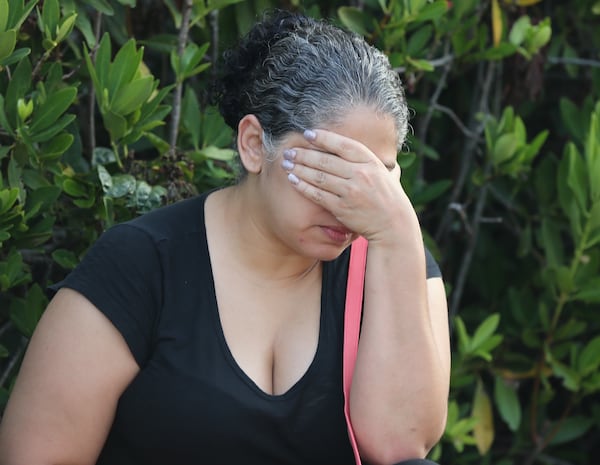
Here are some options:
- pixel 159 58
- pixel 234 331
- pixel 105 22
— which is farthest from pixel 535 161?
pixel 234 331

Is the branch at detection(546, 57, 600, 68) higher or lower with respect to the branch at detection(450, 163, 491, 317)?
higher

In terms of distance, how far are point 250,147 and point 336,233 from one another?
0.96 feet

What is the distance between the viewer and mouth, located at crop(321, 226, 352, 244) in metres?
2.44

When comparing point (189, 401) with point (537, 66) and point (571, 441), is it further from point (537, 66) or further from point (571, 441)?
point (571, 441)

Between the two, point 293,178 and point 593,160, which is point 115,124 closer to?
point 293,178

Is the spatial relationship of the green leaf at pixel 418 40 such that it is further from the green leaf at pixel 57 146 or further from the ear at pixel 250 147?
the green leaf at pixel 57 146

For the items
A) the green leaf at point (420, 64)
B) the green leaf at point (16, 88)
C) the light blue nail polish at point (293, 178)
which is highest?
the green leaf at point (16, 88)

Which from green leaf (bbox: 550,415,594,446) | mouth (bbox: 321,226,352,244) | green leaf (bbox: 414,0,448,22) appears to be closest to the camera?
mouth (bbox: 321,226,352,244)

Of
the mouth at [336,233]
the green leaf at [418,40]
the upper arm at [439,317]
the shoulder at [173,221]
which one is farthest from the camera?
the green leaf at [418,40]

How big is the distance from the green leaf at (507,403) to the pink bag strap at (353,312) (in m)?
1.41

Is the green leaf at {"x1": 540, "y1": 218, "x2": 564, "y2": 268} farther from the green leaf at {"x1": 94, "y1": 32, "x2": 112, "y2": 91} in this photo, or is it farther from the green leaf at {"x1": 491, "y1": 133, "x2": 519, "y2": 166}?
the green leaf at {"x1": 94, "y1": 32, "x2": 112, "y2": 91}

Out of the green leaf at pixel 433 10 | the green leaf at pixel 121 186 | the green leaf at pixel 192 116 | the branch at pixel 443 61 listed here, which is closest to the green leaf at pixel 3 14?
the green leaf at pixel 121 186

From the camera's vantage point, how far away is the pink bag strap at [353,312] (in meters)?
2.51

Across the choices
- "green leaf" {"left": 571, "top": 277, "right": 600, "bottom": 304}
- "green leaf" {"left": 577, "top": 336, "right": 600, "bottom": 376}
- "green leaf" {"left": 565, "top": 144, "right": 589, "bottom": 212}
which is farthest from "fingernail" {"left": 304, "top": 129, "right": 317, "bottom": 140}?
"green leaf" {"left": 577, "top": 336, "right": 600, "bottom": 376}
